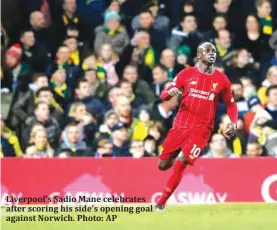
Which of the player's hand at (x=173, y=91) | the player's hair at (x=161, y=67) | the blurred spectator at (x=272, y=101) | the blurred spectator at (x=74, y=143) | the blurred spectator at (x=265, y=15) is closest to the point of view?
the player's hand at (x=173, y=91)

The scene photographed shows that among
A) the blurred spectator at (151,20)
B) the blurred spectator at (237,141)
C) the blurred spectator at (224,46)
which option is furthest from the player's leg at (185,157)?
the blurred spectator at (151,20)

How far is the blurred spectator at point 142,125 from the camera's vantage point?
1666 centimetres

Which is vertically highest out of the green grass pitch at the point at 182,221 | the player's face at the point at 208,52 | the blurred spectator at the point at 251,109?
the player's face at the point at 208,52

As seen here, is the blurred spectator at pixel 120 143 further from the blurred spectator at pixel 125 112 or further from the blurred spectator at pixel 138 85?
the blurred spectator at pixel 138 85

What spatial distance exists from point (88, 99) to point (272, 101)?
300cm

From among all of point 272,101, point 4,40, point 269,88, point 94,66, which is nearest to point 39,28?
point 4,40

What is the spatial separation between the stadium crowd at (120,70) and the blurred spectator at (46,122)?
16 millimetres

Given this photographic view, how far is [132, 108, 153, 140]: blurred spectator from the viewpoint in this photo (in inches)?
656

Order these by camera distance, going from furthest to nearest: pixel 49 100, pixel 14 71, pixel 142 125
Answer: pixel 14 71 → pixel 49 100 → pixel 142 125

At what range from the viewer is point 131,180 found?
1513 cm

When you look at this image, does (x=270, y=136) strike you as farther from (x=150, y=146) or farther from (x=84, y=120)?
(x=84, y=120)

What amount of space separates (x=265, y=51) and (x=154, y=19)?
79.2 inches

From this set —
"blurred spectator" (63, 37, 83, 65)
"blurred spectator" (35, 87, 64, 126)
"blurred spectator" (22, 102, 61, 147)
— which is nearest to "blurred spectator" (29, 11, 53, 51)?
"blurred spectator" (63, 37, 83, 65)

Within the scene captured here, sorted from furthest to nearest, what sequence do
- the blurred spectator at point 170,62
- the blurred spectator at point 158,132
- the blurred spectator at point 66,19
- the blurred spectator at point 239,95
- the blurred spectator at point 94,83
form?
1. the blurred spectator at point 66,19
2. the blurred spectator at point 170,62
3. the blurred spectator at point 94,83
4. the blurred spectator at point 239,95
5. the blurred spectator at point 158,132
